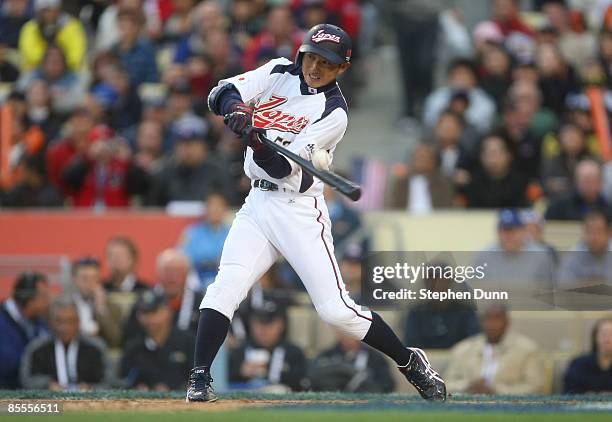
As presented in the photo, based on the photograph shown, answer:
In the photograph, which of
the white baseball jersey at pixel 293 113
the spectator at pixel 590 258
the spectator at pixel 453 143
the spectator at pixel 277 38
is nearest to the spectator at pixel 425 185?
the spectator at pixel 453 143

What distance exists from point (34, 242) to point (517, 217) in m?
4.24

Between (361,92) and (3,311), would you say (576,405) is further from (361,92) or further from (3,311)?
(361,92)

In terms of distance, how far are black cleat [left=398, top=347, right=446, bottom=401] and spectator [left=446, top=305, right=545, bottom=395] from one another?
1.83 m

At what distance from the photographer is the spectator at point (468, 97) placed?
44.0 feet

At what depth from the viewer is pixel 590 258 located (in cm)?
1053

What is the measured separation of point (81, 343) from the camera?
32.6ft

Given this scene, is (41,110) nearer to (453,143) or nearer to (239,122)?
(453,143)

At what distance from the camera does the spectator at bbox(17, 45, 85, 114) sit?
1413 centimetres

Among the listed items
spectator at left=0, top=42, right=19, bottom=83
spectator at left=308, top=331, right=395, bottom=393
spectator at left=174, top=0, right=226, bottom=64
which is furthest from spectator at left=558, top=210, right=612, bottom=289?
spectator at left=0, top=42, right=19, bottom=83

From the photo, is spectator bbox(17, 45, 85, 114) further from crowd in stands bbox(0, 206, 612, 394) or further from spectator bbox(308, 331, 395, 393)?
spectator bbox(308, 331, 395, 393)

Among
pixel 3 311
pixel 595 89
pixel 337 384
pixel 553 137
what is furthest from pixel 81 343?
pixel 595 89

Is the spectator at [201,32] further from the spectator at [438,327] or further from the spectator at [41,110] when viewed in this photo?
the spectator at [438,327]

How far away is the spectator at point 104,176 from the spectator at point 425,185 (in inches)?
96.4

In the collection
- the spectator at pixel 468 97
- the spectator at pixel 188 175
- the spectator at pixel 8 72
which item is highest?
the spectator at pixel 8 72
